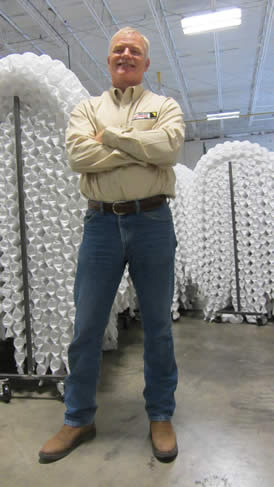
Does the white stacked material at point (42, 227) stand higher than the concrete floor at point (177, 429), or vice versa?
the white stacked material at point (42, 227)

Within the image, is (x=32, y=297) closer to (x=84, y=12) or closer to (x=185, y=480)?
(x=185, y=480)

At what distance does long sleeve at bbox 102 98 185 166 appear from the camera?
5.05ft

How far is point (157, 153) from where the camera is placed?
157 centimetres

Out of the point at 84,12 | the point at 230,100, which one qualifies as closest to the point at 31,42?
the point at 84,12

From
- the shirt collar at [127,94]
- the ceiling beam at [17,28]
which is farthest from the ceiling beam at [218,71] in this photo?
the shirt collar at [127,94]

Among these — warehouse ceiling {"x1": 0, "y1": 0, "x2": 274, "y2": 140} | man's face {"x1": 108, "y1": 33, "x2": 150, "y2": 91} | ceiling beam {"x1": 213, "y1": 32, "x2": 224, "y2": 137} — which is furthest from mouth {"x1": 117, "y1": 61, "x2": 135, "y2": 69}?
ceiling beam {"x1": 213, "y1": 32, "x2": 224, "y2": 137}

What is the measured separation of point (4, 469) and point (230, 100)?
36.0 ft

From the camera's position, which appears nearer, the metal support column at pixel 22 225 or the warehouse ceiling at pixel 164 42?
the metal support column at pixel 22 225

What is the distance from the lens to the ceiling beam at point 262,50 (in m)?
6.26

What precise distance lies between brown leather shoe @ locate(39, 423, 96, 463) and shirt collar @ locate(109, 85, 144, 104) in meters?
1.45

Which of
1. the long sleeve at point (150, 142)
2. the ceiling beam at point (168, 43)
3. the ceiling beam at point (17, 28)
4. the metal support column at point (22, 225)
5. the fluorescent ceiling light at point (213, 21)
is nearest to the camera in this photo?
the long sleeve at point (150, 142)

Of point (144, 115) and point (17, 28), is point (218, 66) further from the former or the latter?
point (144, 115)

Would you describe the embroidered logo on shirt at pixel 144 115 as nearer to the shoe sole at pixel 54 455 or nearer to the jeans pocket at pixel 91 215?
the jeans pocket at pixel 91 215

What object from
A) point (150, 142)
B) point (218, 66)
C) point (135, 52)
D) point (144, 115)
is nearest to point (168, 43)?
point (218, 66)
